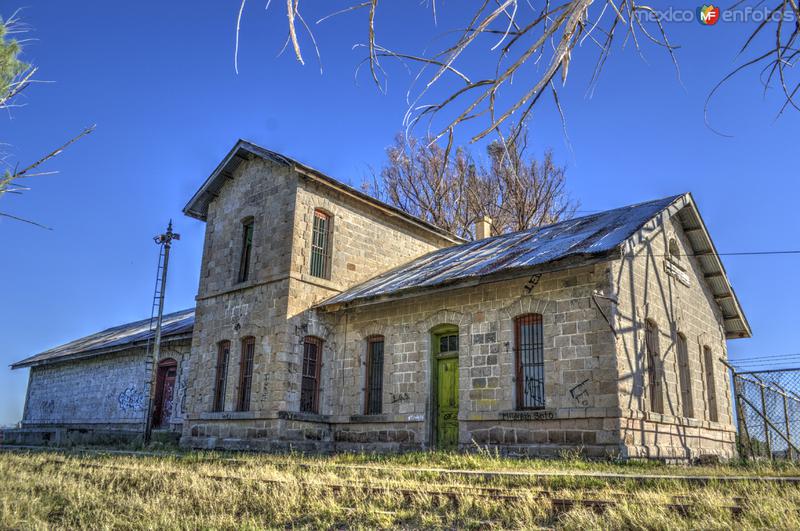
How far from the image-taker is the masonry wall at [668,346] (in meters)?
12.1

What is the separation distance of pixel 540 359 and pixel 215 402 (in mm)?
9344

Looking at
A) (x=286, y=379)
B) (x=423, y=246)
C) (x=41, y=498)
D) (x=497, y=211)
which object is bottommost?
(x=41, y=498)

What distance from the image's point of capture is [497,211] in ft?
96.1

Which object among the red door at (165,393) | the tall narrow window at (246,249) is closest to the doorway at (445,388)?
the tall narrow window at (246,249)

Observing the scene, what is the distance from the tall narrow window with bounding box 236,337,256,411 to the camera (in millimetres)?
16516

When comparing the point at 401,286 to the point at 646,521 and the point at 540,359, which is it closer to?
the point at 540,359

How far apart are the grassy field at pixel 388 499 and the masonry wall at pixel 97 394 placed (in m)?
11.4

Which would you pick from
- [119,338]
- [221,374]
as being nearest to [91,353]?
[119,338]

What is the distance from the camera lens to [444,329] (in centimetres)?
1503

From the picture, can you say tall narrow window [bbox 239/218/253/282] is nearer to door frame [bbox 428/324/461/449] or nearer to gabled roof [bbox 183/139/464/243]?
gabled roof [bbox 183/139/464/243]

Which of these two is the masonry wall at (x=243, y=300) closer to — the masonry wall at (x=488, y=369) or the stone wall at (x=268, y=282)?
the stone wall at (x=268, y=282)

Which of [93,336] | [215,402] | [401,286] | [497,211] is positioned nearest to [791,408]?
[401,286]

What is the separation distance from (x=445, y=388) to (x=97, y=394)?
16328 mm

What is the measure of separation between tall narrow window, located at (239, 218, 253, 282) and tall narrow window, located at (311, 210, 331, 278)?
2050 mm
